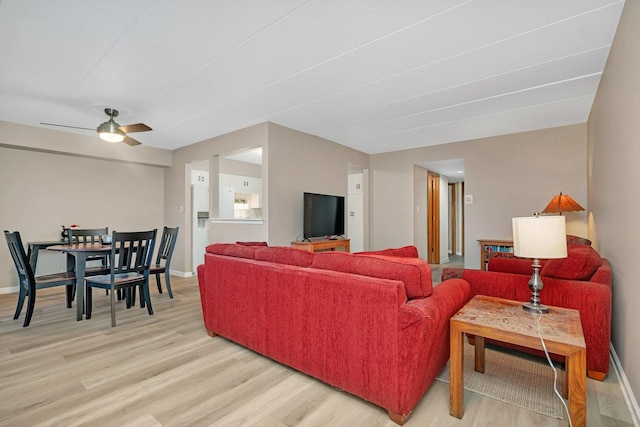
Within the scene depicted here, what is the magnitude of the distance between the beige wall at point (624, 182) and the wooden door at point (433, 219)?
4027 millimetres

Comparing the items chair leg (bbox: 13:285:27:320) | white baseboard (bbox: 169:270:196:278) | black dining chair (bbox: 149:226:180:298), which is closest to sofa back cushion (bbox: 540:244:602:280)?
black dining chair (bbox: 149:226:180:298)

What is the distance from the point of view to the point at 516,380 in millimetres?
1974

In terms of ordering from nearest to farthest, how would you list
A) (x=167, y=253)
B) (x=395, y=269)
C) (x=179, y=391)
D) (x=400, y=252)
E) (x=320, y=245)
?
(x=395, y=269), (x=179, y=391), (x=400, y=252), (x=167, y=253), (x=320, y=245)

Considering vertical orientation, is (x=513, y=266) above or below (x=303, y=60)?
below

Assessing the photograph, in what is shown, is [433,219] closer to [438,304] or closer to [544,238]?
[544,238]

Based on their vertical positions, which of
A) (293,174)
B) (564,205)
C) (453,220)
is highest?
(293,174)

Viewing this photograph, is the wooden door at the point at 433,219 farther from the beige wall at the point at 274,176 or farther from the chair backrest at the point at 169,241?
the chair backrest at the point at 169,241

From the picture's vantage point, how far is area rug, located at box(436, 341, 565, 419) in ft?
5.67

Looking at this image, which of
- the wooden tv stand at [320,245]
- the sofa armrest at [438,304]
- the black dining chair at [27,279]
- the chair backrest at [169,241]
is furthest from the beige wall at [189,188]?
the sofa armrest at [438,304]

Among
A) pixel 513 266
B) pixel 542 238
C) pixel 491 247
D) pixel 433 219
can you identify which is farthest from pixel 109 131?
pixel 433 219

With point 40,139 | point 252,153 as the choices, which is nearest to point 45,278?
point 40,139

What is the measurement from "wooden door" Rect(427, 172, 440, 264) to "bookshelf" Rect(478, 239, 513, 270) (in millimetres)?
1832

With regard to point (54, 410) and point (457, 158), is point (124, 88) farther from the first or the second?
point (457, 158)

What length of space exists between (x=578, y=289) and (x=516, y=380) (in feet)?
2.39
